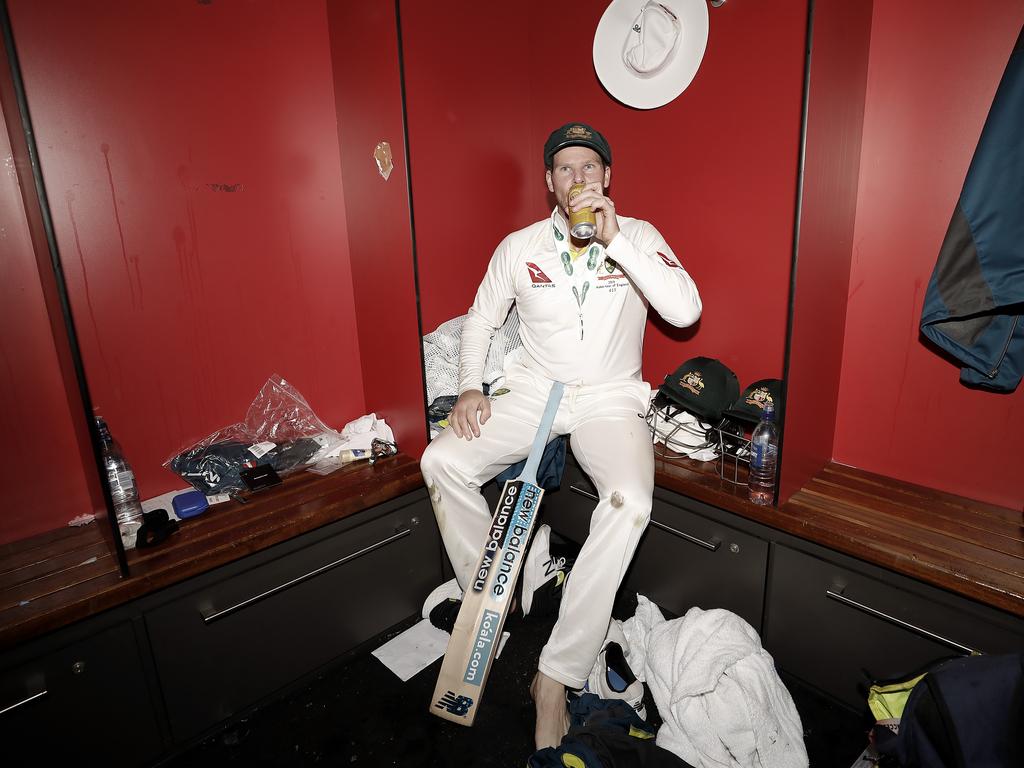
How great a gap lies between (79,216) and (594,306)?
1.55m

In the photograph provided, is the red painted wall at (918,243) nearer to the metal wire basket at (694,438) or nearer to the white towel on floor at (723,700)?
the metal wire basket at (694,438)

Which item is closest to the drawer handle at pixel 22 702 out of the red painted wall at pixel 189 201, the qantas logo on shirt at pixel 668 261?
the red painted wall at pixel 189 201

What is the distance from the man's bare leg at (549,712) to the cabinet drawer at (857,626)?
620mm

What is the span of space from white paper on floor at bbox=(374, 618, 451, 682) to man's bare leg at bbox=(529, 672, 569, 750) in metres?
0.41

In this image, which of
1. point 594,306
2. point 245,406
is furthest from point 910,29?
point 245,406

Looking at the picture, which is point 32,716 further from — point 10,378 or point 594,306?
point 594,306

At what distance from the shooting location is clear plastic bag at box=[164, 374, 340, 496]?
1782 mm

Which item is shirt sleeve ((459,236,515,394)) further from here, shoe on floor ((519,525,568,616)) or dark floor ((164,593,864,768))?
dark floor ((164,593,864,768))

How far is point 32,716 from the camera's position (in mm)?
1187

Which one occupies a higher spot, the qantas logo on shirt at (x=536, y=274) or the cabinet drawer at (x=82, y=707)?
the qantas logo on shirt at (x=536, y=274)

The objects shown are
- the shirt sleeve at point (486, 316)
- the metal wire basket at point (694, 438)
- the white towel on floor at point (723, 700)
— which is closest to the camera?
the white towel on floor at point (723, 700)

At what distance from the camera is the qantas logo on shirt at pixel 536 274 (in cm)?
190

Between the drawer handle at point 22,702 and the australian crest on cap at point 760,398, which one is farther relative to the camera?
the australian crest on cap at point 760,398

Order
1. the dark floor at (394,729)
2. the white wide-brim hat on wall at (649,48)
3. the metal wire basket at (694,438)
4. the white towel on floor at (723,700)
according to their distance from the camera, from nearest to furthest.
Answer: the white towel on floor at (723,700) < the dark floor at (394,729) < the metal wire basket at (694,438) < the white wide-brim hat on wall at (649,48)
